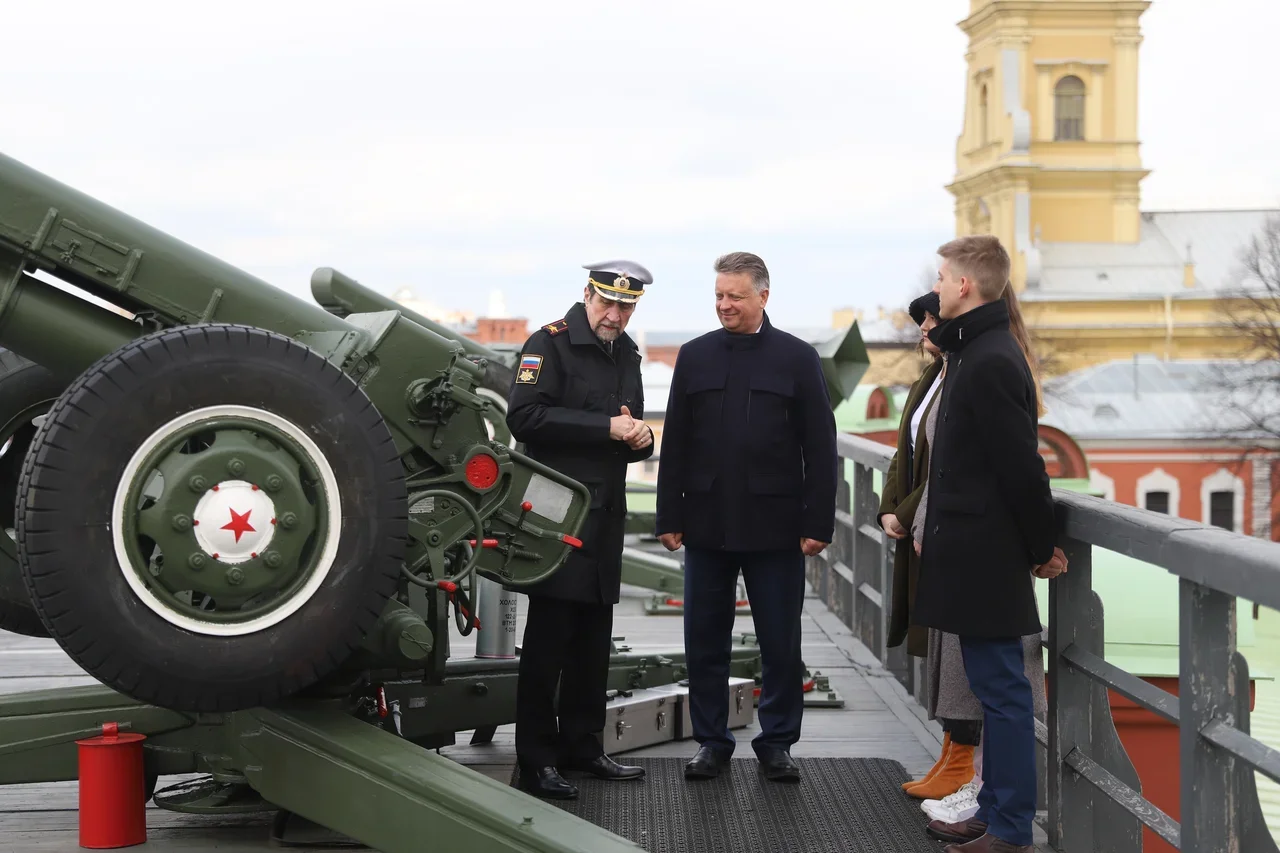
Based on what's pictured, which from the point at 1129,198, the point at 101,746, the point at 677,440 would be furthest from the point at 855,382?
the point at 1129,198

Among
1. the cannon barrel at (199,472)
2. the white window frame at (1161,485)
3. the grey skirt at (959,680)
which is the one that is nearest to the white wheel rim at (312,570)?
the cannon barrel at (199,472)

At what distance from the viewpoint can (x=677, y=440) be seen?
5.19 m

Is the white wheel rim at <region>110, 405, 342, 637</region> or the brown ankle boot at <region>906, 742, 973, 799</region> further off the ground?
the white wheel rim at <region>110, 405, 342, 637</region>

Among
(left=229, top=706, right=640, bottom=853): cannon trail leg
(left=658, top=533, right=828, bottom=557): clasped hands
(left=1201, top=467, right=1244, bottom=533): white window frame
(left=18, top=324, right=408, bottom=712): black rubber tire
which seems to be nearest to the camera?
(left=18, top=324, right=408, bottom=712): black rubber tire

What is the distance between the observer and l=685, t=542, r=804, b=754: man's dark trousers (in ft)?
16.8

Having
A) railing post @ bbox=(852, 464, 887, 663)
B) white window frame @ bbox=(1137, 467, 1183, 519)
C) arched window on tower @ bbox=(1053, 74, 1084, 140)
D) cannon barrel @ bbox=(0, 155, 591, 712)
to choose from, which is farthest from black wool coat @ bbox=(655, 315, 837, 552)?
arched window on tower @ bbox=(1053, 74, 1084, 140)

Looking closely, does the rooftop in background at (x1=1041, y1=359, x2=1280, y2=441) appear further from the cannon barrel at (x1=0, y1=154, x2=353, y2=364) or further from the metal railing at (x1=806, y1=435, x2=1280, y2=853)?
the cannon barrel at (x1=0, y1=154, x2=353, y2=364)

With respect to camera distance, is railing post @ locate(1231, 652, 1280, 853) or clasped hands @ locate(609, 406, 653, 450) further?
clasped hands @ locate(609, 406, 653, 450)

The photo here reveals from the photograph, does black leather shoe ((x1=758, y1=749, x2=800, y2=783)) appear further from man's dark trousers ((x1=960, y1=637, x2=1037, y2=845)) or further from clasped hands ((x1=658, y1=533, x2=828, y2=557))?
man's dark trousers ((x1=960, y1=637, x2=1037, y2=845))

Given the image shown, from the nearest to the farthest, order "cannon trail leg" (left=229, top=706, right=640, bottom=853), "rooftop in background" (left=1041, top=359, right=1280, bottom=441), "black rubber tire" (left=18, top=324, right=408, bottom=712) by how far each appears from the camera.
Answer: "black rubber tire" (left=18, top=324, right=408, bottom=712) < "cannon trail leg" (left=229, top=706, right=640, bottom=853) < "rooftop in background" (left=1041, top=359, right=1280, bottom=441)

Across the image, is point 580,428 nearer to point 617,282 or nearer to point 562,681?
point 617,282

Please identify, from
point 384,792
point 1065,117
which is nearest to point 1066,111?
point 1065,117

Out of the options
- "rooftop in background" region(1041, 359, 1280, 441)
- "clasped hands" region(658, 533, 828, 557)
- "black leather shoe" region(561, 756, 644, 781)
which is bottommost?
"black leather shoe" region(561, 756, 644, 781)

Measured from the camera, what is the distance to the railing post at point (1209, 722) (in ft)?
10.7
